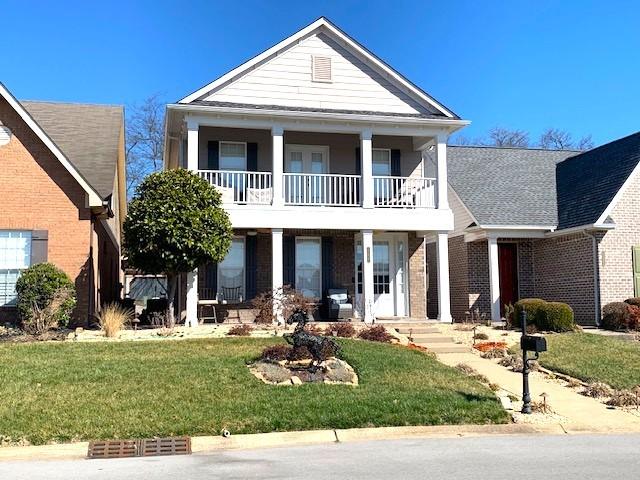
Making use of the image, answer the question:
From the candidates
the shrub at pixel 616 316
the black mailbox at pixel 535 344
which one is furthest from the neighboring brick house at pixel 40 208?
the shrub at pixel 616 316

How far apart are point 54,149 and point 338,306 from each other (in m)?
8.30

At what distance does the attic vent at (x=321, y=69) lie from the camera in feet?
62.1

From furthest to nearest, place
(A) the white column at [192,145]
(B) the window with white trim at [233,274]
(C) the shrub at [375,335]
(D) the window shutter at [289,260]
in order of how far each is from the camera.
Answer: (D) the window shutter at [289,260]
(B) the window with white trim at [233,274]
(A) the white column at [192,145]
(C) the shrub at [375,335]

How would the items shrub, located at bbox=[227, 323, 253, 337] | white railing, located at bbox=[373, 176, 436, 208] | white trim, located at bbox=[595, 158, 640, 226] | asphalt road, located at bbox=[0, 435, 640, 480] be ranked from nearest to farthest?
1. asphalt road, located at bbox=[0, 435, 640, 480]
2. shrub, located at bbox=[227, 323, 253, 337]
3. white trim, located at bbox=[595, 158, 640, 226]
4. white railing, located at bbox=[373, 176, 436, 208]

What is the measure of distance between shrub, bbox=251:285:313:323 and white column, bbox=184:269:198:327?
5.01 ft

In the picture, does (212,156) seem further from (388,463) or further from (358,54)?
(388,463)

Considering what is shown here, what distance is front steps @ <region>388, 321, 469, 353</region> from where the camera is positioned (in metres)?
14.9

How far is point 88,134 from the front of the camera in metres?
21.0

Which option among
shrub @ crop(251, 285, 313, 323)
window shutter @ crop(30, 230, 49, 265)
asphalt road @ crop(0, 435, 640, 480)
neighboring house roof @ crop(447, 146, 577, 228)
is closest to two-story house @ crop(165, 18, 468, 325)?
shrub @ crop(251, 285, 313, 323)

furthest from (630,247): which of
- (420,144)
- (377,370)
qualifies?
(377,370)

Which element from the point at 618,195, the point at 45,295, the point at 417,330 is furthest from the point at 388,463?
the point at 618,195

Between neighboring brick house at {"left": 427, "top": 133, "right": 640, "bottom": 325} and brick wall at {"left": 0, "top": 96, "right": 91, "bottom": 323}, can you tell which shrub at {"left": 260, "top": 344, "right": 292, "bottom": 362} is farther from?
neighboring brick house at {"left": 427, "top": 133, "right": 640, "bottom": 325}

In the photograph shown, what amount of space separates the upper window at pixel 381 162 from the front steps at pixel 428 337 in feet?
16.3

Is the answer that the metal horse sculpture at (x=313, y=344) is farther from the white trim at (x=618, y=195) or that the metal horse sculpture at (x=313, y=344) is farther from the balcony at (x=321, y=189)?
the white trim at (x=618, y=195)
